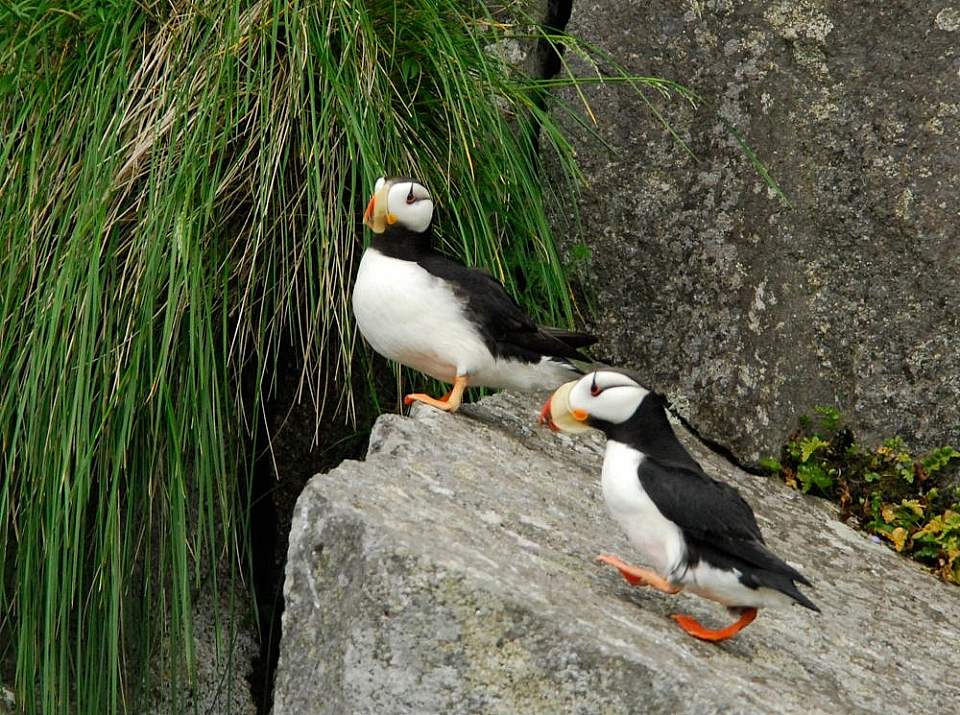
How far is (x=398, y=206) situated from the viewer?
3307 mm

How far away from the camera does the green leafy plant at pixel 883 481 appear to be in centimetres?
393

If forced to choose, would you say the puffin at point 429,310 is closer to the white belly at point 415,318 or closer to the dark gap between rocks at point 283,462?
Answer: the white belly at point 415,318

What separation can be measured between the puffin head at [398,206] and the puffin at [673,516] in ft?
2.81

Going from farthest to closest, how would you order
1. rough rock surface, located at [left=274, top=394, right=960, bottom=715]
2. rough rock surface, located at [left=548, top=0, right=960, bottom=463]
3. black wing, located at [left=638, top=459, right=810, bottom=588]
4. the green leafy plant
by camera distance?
rough rock surface, located at [left=548, top=0, right=960, bottom=463]
the green leafy plant
black wing, located at [left=638, top=459, right=810, bottom=588]
rough rock surface, located at [left=274, top=394, right=960, bottom=715]

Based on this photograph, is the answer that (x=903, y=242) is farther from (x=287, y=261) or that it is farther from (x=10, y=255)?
(x=10, y=255)

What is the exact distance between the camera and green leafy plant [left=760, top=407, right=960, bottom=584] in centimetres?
393

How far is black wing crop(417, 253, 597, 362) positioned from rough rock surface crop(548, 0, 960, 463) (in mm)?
924

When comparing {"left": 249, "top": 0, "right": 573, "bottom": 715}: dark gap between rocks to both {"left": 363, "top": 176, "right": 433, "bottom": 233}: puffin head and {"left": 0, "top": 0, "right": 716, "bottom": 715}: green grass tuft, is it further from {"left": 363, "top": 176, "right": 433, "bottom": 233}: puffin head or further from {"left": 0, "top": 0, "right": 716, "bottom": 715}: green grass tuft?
{"left": 363, "top": 176, "right": 433, "bottom": 233}: puffin head

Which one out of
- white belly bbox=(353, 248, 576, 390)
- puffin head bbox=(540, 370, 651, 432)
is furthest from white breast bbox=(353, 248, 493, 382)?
puffin head bbox=(540, 370, 651, 432)

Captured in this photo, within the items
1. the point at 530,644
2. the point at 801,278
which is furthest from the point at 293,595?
the point at 801,278

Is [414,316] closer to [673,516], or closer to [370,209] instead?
[370,209]

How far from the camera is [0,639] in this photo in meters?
3.99

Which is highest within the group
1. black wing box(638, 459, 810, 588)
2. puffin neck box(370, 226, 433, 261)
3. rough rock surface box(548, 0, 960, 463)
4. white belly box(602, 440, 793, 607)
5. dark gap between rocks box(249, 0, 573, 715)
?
rough rock surface box(548, 0, 960, 463)

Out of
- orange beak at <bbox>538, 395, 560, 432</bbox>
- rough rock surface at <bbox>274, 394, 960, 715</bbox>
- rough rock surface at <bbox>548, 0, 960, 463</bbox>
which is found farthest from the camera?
rough rock surface at <bbox>548, 0, 960, 463</bbox>
